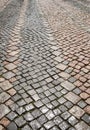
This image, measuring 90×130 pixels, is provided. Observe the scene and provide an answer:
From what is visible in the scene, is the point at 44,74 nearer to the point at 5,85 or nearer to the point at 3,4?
the point at 5,85

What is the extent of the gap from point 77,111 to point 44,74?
1439 millimetres

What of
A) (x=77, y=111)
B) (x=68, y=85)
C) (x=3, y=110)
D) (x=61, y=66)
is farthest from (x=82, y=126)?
(x=61, y=66)

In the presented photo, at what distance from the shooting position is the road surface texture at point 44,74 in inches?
141

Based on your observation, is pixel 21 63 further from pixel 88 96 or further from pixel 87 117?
pixel 87 117

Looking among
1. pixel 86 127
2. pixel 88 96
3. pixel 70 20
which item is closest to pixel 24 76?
pixel 88 96

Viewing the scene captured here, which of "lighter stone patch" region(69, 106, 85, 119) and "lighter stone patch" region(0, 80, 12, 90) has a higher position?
"lighter stone patch" region(69, 106, 85, 119)

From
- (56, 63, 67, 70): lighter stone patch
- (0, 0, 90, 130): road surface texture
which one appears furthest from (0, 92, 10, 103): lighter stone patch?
(56, 63, 67, 70): lighter stone patch

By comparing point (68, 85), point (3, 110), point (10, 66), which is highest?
point (68, 85)

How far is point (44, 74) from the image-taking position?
4871 millimetres

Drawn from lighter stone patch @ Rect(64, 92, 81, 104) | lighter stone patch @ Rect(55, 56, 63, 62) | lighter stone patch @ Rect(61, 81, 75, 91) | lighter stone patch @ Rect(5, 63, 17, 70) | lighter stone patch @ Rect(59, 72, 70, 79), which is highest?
lighter stone patch @ Rect(55, 56, 63, 62)

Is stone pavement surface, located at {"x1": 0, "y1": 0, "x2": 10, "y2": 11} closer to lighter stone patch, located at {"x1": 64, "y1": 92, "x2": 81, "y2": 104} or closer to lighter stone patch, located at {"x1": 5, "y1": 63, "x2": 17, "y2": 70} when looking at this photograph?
lighter stone patch, located at {"x1": 5, "y1": 63, "x2": 17, "y2": 70}

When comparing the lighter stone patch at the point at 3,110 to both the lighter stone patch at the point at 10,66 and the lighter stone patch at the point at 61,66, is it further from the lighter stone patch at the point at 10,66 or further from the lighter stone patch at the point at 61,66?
the lighter stone patch at the point at 61,66

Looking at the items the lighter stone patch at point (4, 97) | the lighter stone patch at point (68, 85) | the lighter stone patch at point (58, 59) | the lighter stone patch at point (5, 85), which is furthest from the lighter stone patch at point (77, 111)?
the lighter stone patch at point (58, 59)

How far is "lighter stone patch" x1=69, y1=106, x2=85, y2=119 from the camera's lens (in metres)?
3.64
